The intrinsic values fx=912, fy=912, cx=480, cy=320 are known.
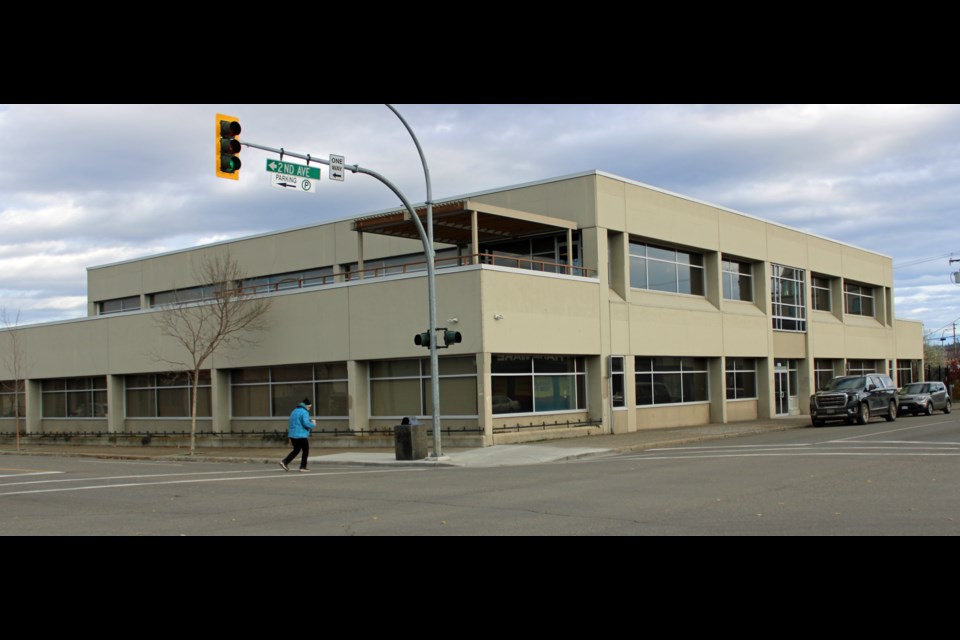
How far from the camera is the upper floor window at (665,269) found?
35562 millimetres

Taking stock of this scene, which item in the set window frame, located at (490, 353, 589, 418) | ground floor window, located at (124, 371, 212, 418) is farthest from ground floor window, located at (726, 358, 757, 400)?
ground floor window, located at (124, 371, 212, 418)

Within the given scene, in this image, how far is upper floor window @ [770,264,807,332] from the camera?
44.7 metres

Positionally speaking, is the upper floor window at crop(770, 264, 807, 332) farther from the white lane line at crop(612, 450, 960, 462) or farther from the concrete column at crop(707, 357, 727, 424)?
the white lane line at crop(612, 450, 960, 462)

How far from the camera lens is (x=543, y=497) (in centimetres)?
1482

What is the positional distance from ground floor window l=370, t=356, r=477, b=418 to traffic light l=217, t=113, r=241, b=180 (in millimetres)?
12333

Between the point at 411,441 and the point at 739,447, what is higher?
the point at 411,441

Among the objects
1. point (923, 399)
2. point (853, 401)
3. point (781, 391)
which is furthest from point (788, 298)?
point (853, 401)

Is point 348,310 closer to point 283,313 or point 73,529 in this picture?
point 283,313

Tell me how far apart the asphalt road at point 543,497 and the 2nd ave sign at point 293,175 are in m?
6.43

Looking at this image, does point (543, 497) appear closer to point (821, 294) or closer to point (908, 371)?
point (821, 294)

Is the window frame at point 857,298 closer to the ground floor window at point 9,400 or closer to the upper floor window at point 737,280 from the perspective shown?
the upper floor window at point 737,280

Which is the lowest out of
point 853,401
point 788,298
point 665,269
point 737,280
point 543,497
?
point 543,497

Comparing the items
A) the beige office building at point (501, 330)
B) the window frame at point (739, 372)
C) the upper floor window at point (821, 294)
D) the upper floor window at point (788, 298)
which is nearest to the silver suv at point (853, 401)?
the beige office building at point (501, 330)

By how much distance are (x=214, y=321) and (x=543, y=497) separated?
952 inches
